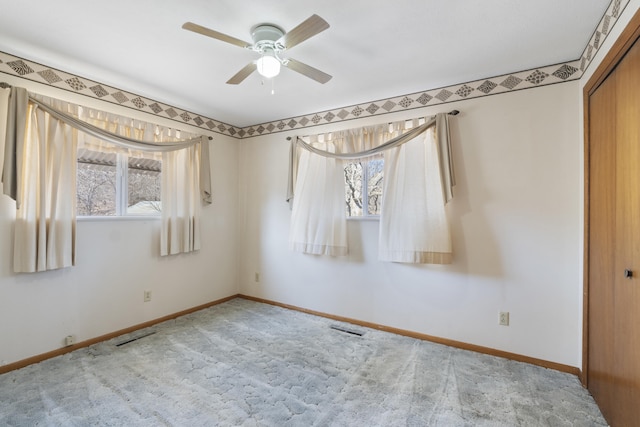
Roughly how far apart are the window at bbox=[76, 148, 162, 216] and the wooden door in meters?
3.80

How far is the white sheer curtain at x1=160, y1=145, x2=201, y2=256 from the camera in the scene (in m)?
3.21

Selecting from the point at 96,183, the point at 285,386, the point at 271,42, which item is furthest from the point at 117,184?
the point at 285,386

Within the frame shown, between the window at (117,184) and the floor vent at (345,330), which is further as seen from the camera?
the floor vent at (345,330)

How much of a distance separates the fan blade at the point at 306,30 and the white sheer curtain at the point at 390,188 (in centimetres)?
149

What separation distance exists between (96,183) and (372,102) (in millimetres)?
2905

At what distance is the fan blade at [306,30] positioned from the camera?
1.49 meters

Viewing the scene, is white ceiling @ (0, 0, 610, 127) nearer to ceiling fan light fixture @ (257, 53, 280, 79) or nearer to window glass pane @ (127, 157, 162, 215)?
ceiling fan light fixture @ (257, 53, 280, 79)

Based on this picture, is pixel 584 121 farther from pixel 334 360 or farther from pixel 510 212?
pixel 334 360

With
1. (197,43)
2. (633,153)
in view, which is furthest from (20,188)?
(633,153)

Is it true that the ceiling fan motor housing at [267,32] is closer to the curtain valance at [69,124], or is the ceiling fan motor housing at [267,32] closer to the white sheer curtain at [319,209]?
the white sheer curtain at [319,209]

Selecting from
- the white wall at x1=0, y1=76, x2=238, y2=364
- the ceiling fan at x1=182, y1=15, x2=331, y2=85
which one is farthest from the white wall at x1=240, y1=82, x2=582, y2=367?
the white wall at x1=0, y1=76, x2=238, y2=364

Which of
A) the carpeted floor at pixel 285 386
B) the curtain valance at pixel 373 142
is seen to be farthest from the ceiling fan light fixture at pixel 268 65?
the carpeted floor at pixel 285 386

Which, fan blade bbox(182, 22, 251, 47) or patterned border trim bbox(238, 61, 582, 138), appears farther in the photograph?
patterned border trim bbox(238, 61, 582, 138)

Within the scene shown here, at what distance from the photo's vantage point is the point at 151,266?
3.15 m
